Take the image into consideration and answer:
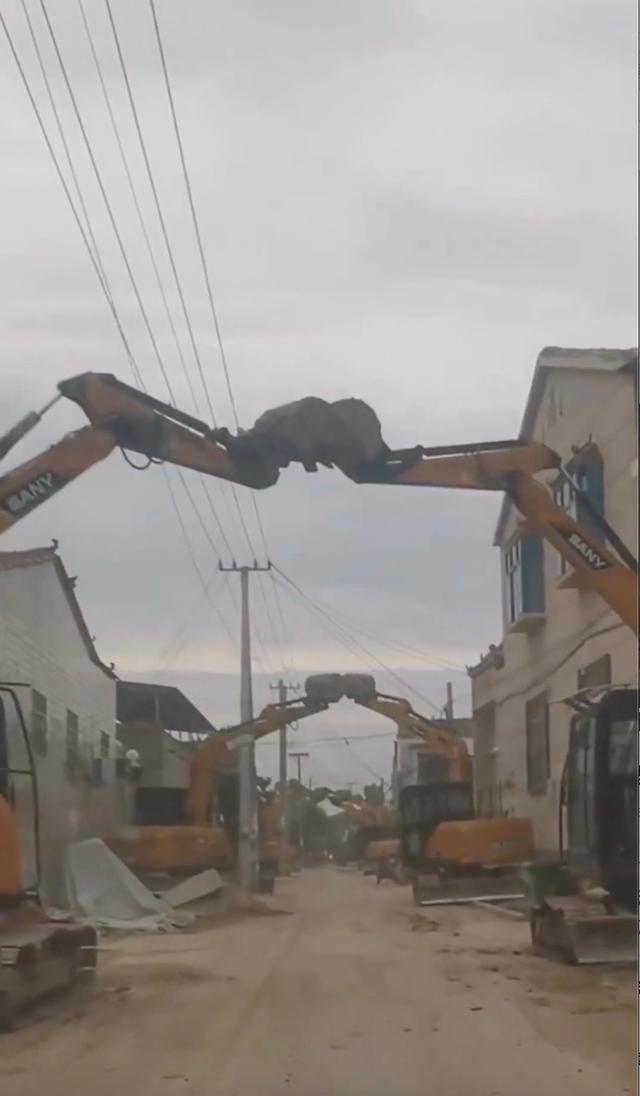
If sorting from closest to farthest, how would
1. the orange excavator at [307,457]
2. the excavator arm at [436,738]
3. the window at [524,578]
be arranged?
the orange excavator at [307,457], the window at [524,578], the excavator arm at [436,738]

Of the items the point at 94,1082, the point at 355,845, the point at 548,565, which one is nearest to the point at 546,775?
the point at 548,565

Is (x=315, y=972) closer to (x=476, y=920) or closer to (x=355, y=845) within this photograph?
(x=476, y=920)

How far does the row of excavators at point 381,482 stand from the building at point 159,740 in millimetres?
2154

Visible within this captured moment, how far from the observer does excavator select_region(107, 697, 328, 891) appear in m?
13.5

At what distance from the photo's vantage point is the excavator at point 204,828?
13.5 m

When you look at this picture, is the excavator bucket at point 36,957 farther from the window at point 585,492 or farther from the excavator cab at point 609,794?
the window at point 585,492

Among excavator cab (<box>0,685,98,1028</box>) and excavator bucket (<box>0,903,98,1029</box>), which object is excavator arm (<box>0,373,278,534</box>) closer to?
excavator cab (<box>0,685,98,1028</box>)

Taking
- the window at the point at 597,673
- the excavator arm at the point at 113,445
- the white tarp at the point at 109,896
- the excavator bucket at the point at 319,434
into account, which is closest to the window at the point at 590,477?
the window at the point at 597,673

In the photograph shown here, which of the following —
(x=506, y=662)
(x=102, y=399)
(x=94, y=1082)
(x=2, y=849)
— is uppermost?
(x=102, y=399)

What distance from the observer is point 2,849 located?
28.8 ft

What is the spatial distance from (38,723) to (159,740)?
2.73 m

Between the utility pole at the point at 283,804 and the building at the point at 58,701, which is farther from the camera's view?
the utility pole at the point at 283,804

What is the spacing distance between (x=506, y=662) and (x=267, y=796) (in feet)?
20.8

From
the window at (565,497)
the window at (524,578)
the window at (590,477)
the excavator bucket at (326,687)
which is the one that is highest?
the window at (590,477)
